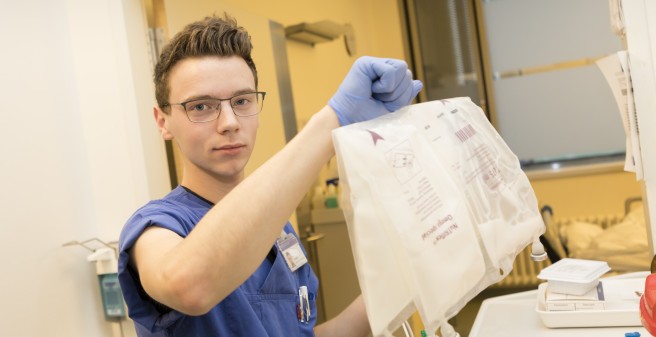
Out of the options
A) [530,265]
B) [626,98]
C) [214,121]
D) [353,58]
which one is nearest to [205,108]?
[214,121]

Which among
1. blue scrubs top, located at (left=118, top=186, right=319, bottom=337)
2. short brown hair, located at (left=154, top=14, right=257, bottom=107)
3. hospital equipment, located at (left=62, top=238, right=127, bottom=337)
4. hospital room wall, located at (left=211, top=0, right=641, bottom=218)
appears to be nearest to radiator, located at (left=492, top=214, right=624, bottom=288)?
hospital room wall, located at (left=211, top=0, right=641, bottom=218)

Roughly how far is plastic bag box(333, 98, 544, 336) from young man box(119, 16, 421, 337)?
0.06 meters

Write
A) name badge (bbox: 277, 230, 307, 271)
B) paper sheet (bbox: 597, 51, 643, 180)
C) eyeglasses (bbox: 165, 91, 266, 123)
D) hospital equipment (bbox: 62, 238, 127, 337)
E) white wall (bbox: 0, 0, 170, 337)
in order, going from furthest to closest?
hospital equipment (bbox: 62, 238, 127, 337) < white wall (bbox: 0, 0, 170, 337) < paper sheet (bbox: 597, 51, 643, 180) < name badge (bbox: 277, 230, 307, 271) < eyeglasses (bbox: 165, 91, 266, 123)

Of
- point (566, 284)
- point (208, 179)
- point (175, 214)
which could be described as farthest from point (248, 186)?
point (566, 284)

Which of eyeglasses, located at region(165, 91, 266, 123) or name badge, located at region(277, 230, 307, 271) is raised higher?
eyeglasses, located at region(165, 91, 266, 123)

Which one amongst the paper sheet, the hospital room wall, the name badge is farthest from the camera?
the hospital room wall

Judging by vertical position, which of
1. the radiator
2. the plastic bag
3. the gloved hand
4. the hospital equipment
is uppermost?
the gloved hand

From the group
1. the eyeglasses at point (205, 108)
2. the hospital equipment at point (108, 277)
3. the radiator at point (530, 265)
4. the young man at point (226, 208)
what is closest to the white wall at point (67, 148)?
the hospital equipment at point (108, 277)

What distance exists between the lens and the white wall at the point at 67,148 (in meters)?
1.64

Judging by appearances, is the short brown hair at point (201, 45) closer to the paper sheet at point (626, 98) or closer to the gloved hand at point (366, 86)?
the gloved hand at point (366, 86)

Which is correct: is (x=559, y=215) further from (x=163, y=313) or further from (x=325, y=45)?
(x=163, y=313)

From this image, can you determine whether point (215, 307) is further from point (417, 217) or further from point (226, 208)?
point (417, 217)

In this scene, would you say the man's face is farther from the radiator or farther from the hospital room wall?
the radiator

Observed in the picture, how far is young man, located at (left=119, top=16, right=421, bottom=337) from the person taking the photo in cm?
76
